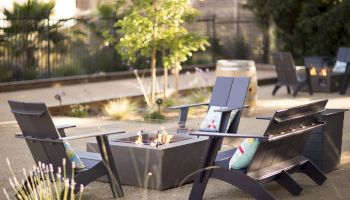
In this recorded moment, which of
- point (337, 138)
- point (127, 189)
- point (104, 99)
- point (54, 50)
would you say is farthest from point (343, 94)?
point (127, 189)

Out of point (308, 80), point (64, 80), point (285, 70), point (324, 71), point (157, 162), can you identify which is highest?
point (157, 162)

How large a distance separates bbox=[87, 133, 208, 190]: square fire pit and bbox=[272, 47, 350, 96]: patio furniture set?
390 inches

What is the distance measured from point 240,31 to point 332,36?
3569 millimetres

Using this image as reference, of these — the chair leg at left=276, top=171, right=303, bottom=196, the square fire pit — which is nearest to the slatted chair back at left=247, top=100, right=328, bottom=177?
the chair leg at left=276, top=171, right=303, bottom=196

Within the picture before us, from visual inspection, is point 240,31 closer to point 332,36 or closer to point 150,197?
point 332,36

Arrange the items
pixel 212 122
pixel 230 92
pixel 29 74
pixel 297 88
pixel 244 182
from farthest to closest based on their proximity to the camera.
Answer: pixel 29 74
pixel 297 88
pixel 230 92
pixel 212 122
pixel 244 182

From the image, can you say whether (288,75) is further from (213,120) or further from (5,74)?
(213,120)

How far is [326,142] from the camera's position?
9625 millimetres

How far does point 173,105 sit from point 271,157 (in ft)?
27.3

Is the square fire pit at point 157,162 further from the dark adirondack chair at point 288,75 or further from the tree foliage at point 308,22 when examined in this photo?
the tree foliage at point 308,22

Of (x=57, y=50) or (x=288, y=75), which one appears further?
(x=57, y=50)

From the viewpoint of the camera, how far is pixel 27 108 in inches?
325

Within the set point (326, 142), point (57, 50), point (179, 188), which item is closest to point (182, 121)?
point (179, 188)

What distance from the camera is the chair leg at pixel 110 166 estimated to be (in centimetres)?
831
